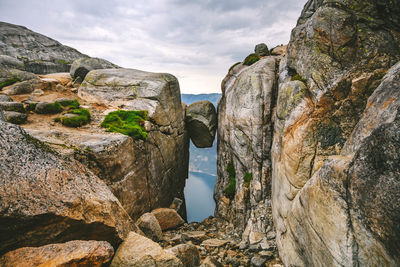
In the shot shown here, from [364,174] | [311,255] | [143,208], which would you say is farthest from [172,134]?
[364,174]

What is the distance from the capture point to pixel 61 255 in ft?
19.5

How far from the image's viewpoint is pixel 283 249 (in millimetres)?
11555

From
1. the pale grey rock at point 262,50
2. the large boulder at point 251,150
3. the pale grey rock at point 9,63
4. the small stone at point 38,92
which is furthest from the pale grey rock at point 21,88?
the pale grey rock at point 262,50

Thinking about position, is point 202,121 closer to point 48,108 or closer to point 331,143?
point 48,108

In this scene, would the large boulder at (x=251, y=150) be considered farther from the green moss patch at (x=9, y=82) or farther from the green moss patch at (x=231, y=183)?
the green moss patch at (x=9, y=82)

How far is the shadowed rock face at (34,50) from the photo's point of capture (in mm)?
37156

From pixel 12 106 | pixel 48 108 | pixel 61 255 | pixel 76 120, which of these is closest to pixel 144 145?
pixel 76 120

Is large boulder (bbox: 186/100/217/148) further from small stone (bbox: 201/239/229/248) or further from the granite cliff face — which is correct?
small stone (bbox: 201/239/229/248)

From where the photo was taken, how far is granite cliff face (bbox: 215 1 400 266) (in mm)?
5367

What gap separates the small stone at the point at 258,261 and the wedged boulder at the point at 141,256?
19.4 feet

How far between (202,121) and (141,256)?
73.6 feet

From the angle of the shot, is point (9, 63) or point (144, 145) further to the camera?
point (9, 63)

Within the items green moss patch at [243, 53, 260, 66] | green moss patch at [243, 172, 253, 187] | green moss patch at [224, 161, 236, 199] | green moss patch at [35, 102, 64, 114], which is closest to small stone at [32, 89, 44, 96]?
green moss patch at [35, 102, 64, 114]

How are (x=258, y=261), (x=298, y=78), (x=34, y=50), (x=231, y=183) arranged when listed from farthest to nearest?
(x=34, y=50)
(x=231, y=183)
(x=298, y=78)
(x=258, y=261)
